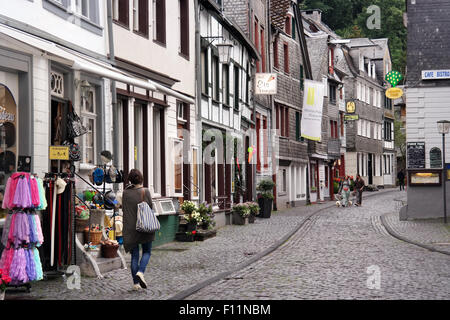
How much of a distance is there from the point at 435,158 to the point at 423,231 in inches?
205

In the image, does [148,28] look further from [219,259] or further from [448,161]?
[448,161]

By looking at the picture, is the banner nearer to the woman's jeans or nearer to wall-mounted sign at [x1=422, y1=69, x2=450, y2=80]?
wall-mounted sign at [x1=422, y1=69, x2=450, y2=80]

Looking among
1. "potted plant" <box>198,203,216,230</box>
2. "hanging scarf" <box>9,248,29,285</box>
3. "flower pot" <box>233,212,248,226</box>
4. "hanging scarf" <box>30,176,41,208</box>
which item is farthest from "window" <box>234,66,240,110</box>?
"hanging scarf" <box>9,248,29,285</box>

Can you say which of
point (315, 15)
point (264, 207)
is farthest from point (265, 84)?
point (315, 15)

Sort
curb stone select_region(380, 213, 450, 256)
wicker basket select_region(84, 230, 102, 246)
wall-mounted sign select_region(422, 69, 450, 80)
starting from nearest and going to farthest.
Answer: wicker basket select_region(84, 230, 102, 246), curb stone select_region(380, 213, 450, 256), wall-mounted sign select_region(422, 69, 450, 80)

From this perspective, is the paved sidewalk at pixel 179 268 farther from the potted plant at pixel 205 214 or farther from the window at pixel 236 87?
the window at pixel 236 87

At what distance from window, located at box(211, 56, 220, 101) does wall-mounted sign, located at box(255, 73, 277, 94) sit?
5160 millimetres

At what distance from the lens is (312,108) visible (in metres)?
38.9

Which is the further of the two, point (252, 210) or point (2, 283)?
point (252, 210)

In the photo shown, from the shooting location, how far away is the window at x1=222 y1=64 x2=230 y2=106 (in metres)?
27.1

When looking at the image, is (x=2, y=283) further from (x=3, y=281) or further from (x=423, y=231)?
(x=423, y=231)

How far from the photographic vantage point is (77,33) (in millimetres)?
14594
